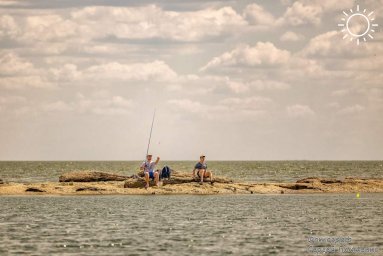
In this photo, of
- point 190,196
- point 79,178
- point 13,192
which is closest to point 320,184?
point 190,196

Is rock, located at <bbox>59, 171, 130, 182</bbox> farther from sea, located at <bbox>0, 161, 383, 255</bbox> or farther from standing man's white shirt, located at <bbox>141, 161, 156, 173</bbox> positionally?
standing man's white shirt, located at <bbox>141, 161, 156, 173</bbox>

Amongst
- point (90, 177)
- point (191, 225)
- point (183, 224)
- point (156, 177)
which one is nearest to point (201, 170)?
point (156, 177)

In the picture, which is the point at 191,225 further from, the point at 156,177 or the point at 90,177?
the point at 90,177

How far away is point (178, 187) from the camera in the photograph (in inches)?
1959

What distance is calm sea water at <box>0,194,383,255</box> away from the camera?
27.1 meters

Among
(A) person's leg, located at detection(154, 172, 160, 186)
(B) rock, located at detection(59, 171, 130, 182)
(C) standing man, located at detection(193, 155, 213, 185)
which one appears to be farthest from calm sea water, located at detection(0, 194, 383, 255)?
(B) rock, located at detection(59, 171, 130, 182)

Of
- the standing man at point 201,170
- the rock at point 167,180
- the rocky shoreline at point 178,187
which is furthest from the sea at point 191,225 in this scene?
the standing man at point 201,170

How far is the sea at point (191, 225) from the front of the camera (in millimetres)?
26875

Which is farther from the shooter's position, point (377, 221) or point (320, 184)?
point (320, 184)

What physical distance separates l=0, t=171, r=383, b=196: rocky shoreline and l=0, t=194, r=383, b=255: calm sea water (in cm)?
175

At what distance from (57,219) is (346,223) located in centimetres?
1343

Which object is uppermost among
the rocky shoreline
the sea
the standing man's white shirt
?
the standing man's white shirt

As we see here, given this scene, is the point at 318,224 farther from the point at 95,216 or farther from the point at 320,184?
the point at 320,184

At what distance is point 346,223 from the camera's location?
34344 mm
